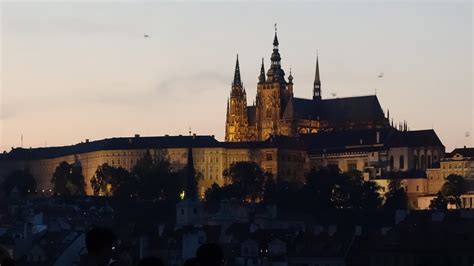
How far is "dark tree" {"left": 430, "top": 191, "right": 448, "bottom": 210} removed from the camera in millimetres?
161750

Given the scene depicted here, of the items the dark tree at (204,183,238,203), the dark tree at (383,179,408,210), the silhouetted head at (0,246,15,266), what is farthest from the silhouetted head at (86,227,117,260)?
the dark tree at (383,179,408,210)

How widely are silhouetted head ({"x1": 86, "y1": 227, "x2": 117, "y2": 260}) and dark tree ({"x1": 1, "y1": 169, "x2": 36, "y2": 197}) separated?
A: 166 metres

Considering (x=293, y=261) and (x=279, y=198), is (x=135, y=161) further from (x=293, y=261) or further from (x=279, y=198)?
(x=293, y=261)

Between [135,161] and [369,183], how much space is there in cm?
3746

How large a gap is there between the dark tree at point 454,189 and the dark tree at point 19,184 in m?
38.9

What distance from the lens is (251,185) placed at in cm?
17450

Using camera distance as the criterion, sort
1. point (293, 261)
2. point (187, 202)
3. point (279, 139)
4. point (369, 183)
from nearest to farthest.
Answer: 1. point (293, 261)
2. point (187, 202)
3. point (369, 183)
4. point (279, 139)

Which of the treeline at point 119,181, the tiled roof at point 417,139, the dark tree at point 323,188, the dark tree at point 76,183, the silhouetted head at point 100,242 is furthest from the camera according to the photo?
the tiled roof at point 417,139

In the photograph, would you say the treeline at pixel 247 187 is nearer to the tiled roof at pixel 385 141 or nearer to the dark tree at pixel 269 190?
the dark tree at pixel 269 190

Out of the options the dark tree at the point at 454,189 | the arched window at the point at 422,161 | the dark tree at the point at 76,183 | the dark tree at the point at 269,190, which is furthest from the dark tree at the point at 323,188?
the dark tree at the point at 76,183

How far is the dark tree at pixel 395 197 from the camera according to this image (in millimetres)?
159738

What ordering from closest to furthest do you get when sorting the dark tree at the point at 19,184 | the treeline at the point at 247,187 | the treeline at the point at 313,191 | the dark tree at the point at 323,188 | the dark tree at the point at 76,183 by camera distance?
the dark tree at the point at 323,188, the treeline at the point at 313,191, the treeline at the point at 247,187, the dark tree at the point at 19,184, the dark tree at the point at 76,183

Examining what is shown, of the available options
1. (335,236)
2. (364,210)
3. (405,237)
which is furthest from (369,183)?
(405,237)

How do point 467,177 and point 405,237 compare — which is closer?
point 405,237
